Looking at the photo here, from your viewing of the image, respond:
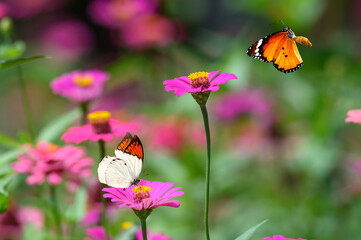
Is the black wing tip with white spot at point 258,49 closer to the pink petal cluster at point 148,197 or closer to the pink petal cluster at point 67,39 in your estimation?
the pink petal cluster at point 148,197

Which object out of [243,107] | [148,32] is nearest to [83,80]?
[243,107]

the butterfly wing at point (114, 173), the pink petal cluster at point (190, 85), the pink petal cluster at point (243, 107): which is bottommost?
the butterfly wing at point (114, 173)

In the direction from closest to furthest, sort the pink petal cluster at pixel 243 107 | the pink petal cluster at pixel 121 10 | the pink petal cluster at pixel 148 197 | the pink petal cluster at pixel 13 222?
the pink petal cluster at pixel 148 197 → the pink petal cluster at pixel 13 222 → the pink petal cluster at pixel 243 107 → the pink petal cluster at pixel 121 10

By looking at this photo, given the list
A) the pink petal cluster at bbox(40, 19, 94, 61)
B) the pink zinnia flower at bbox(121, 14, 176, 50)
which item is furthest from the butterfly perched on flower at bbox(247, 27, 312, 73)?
the pink petal cluster at bbox(40, 19, 94, 61)

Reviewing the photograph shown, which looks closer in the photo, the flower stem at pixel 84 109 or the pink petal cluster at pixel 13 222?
the flower stem at pixel 84 109

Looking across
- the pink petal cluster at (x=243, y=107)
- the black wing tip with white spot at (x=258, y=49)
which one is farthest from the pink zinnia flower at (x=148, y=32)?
the black wing tip with white spot at (x=258, y=49)

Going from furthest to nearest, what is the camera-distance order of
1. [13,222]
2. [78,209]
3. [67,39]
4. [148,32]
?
[67,39], [148,32], [13,222], [78,209]

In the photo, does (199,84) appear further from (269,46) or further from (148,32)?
(148,32)
